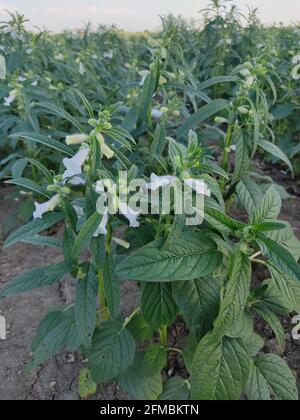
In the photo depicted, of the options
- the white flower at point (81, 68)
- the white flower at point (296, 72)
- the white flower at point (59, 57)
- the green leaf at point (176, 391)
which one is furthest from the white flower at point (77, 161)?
the white flower at point (59, 57)

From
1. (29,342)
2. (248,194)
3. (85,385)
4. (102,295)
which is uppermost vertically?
(248,194)

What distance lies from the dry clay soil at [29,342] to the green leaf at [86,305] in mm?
641

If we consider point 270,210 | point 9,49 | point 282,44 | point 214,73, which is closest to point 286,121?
point 214,73

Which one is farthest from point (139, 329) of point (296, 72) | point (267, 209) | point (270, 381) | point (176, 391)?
point (296, 72)

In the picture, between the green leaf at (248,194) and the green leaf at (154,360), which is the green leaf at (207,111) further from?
the green leaf at (154,360)

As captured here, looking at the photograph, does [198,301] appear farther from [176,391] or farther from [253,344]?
[176,391]

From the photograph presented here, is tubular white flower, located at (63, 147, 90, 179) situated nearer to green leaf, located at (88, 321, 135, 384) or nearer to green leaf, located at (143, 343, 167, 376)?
green leaf, located at (88, 321, 135, 384)

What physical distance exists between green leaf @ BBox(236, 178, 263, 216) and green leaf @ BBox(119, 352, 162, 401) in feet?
2.80

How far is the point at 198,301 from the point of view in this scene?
1.40m

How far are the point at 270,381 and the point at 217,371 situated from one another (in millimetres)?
301

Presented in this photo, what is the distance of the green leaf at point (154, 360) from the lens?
1.75 meters

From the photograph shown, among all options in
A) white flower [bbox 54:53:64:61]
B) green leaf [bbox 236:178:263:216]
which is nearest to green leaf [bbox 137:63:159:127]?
green leaf [bbox 236:178:263:216]

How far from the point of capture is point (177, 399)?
171 centimetres

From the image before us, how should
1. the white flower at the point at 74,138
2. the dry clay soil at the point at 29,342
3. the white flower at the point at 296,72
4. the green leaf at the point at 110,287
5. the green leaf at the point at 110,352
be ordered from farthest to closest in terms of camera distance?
the white flower at the point at 296,72 → the dry clay soil at the point at 29,342 → the green leaf at the point at 110,352 → the green leaf at the point at 110,287 → the white flower at the point at 74,138
